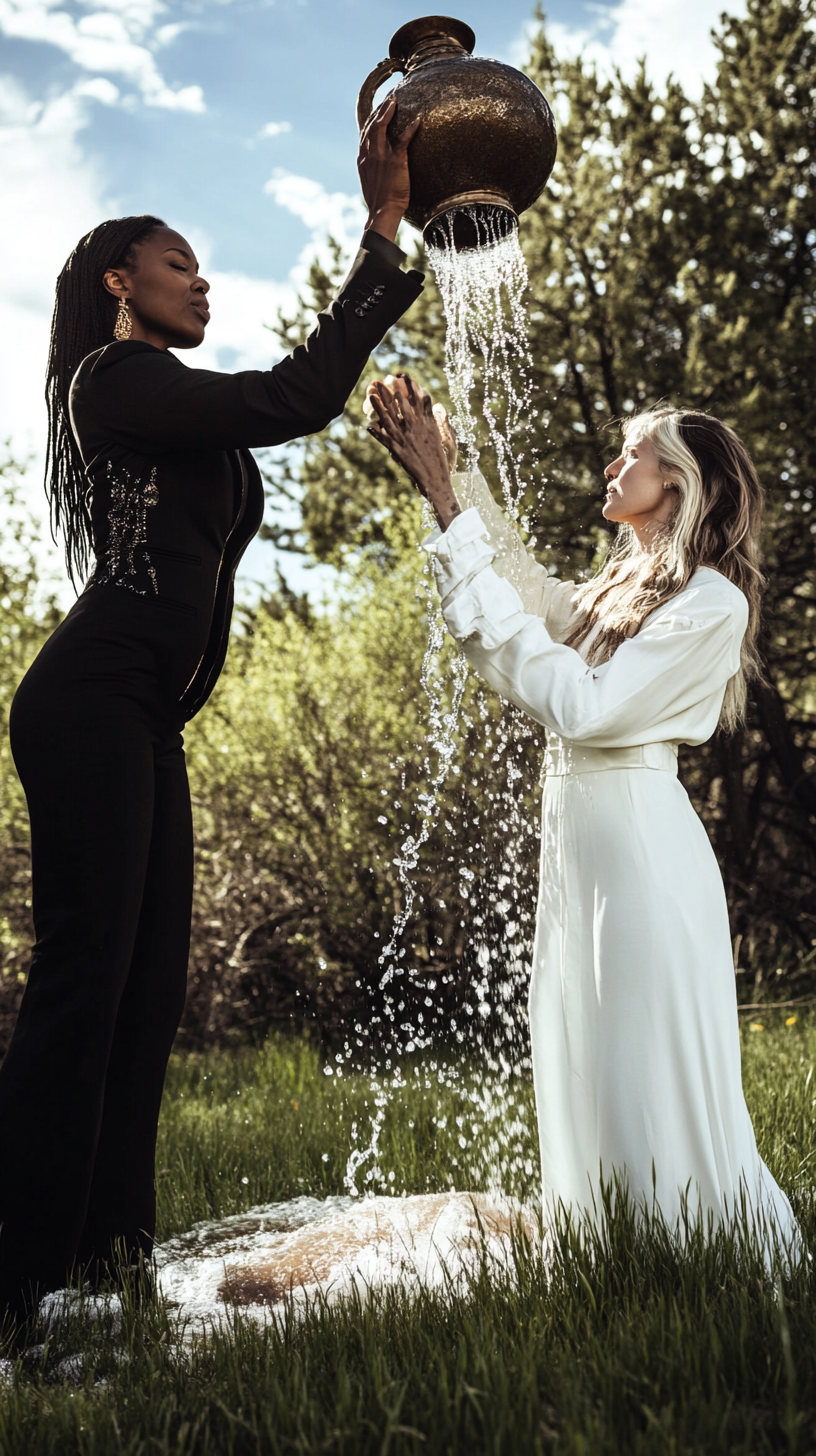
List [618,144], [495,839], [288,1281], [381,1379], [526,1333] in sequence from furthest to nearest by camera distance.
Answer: [618,144] < [495,839] < [288,1281] < [526,1333] < [381,1379]

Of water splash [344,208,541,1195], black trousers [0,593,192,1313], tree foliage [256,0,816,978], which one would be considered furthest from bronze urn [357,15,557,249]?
tree foliage [256,0,816,978]

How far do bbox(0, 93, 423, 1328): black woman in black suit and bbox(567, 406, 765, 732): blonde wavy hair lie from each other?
81 cm

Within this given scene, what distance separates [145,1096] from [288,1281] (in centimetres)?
66

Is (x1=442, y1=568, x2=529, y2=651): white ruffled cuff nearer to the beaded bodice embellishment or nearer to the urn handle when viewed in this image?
the beaded bodice embellishment

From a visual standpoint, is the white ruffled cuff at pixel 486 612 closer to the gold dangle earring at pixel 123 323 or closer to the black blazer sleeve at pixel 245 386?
the black blazer sleeve at pixel 245 386

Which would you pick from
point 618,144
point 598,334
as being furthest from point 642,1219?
point 618,144

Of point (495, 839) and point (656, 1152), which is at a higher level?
point (495, 839)

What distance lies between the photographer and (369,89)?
9.20 ft

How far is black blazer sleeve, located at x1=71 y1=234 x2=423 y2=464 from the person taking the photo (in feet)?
7.95

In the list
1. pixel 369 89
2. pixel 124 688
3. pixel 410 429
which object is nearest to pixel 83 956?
pixel 124 688

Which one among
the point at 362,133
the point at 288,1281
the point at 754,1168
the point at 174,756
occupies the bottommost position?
the point at 288,1281

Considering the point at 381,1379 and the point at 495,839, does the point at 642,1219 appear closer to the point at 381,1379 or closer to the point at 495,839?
the point at 381,1379

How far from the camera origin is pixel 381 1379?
69.7 inches

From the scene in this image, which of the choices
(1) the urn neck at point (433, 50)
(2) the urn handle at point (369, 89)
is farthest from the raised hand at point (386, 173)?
(1) the urn neck at point (433, 50)
